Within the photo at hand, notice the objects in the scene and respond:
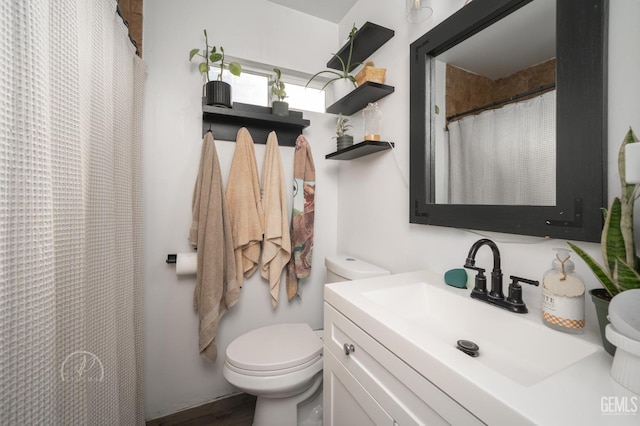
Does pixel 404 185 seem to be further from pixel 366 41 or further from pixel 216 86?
pixel 216 86

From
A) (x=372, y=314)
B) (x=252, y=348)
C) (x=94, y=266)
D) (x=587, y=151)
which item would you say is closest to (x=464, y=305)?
(x=372, y=314)

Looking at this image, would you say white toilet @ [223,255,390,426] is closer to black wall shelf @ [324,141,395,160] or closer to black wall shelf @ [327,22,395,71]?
black wall shelf @ [324,141,395,160]

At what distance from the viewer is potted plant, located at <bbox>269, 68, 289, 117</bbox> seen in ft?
5.04

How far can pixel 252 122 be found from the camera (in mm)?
1553

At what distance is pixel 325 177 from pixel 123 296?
129cm

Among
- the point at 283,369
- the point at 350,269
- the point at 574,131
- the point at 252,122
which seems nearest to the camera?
the point at 574,131

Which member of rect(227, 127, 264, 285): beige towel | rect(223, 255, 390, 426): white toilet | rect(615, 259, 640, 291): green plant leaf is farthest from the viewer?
rect(227, 127, 264, 285): beige towel

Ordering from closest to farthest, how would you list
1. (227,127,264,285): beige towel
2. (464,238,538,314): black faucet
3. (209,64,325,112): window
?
(464,238,538,314): black faucet < (227,127,264,285): beige towel < (209,64,325,112): window

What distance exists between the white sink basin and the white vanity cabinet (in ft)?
0.37

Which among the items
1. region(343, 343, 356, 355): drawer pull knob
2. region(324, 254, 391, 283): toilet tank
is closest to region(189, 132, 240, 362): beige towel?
region(324, 254, 391, 283): toilet tank

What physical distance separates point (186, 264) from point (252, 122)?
0.91 m

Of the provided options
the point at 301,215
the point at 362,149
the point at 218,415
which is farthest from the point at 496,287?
the point at 218,415

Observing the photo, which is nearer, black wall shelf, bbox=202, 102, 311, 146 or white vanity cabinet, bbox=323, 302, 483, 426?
white vanity cabinet, bbox=323, 302, 483, 426

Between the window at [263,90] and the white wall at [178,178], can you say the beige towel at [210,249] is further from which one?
the window at [263,90]
